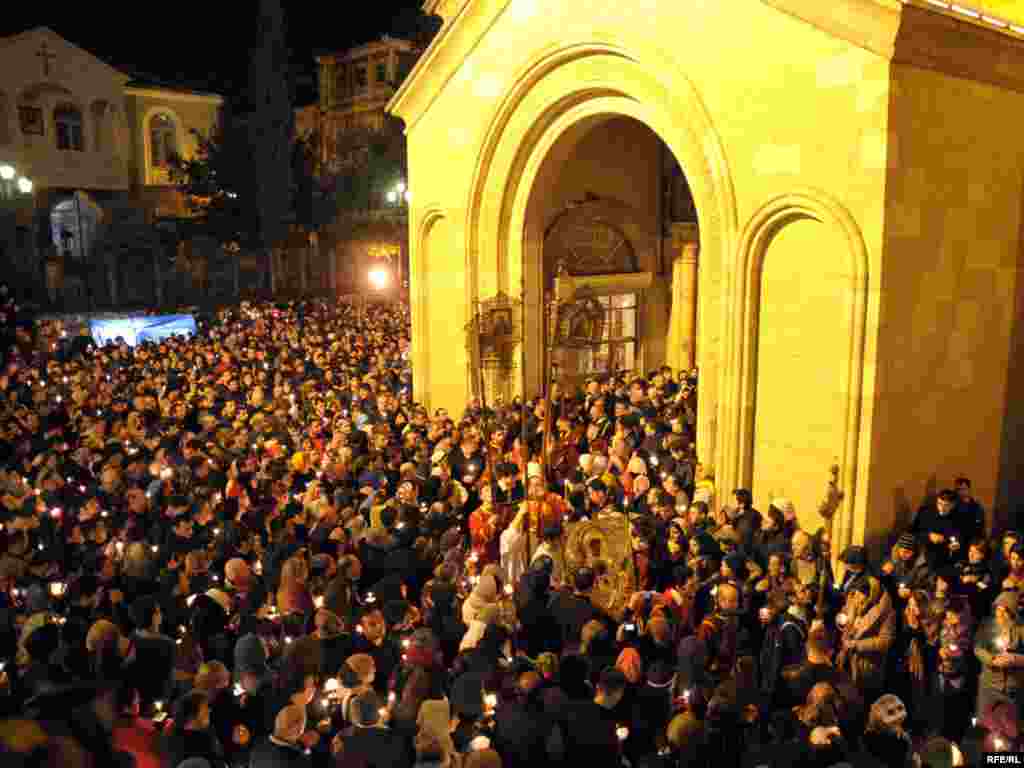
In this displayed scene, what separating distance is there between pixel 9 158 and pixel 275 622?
35.7 meters

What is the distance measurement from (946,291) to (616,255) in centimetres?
672

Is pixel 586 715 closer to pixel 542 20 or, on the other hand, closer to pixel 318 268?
pixel 542 20

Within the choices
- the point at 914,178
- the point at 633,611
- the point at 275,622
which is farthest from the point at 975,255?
the point at 275,622

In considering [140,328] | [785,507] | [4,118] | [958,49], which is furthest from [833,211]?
[4,118]

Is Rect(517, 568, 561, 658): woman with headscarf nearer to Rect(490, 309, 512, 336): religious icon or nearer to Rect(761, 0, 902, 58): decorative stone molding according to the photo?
Rect(761, 0, 902, 58): decorative stone molding

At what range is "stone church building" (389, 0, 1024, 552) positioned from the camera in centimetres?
935

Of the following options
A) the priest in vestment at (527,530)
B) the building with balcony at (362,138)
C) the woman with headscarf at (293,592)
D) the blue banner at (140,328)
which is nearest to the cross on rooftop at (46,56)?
the building with balcony at (362,138)

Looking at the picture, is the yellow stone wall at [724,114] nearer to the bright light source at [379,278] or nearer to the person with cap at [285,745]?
the person with cap at [285,745]

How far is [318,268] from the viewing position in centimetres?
3853

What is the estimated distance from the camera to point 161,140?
41281 millimetres

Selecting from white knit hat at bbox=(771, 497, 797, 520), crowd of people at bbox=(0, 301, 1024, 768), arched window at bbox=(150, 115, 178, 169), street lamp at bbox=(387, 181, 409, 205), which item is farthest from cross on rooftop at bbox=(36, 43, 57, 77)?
white knit hat at bbox=(771, 497, 797, 520)

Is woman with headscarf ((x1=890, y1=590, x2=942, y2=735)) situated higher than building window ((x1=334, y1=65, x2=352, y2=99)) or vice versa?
building window ((x1=334, y1=65, x2=352, y2=99))

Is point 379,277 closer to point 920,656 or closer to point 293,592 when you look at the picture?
point 293,592

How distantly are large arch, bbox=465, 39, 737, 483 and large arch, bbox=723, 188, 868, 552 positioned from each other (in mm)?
247
